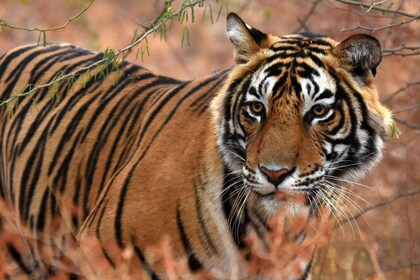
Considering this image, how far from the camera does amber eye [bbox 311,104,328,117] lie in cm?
376

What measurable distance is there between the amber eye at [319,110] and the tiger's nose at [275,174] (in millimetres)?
255

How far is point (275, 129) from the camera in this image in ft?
12.1

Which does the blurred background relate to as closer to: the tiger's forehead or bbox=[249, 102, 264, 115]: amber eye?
the tiger's forehead

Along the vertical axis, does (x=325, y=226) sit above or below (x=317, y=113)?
below

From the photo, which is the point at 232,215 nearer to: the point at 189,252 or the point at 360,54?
the point at 189,252

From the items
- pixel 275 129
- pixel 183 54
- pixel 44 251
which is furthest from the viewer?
pixel 183 54

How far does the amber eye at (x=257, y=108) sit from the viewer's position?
3.78 meters

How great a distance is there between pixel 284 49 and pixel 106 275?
1.10 m

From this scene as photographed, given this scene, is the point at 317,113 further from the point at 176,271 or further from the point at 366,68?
the point at 176,271

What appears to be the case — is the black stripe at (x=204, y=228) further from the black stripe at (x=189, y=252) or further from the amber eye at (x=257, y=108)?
the amber eye at (x=257, y=108)

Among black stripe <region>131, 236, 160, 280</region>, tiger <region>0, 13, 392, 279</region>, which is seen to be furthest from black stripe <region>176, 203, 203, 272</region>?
black stripe <region>131, 236, 160, 280</region>

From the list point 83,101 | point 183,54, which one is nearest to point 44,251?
point 83,101

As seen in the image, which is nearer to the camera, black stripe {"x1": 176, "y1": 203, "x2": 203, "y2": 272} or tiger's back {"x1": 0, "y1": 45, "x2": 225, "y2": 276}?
black stripe {"x1": 176, "y1": 203, "x2": 203, "y2": 272}

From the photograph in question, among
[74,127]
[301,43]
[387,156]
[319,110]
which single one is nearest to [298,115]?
[319,110]
